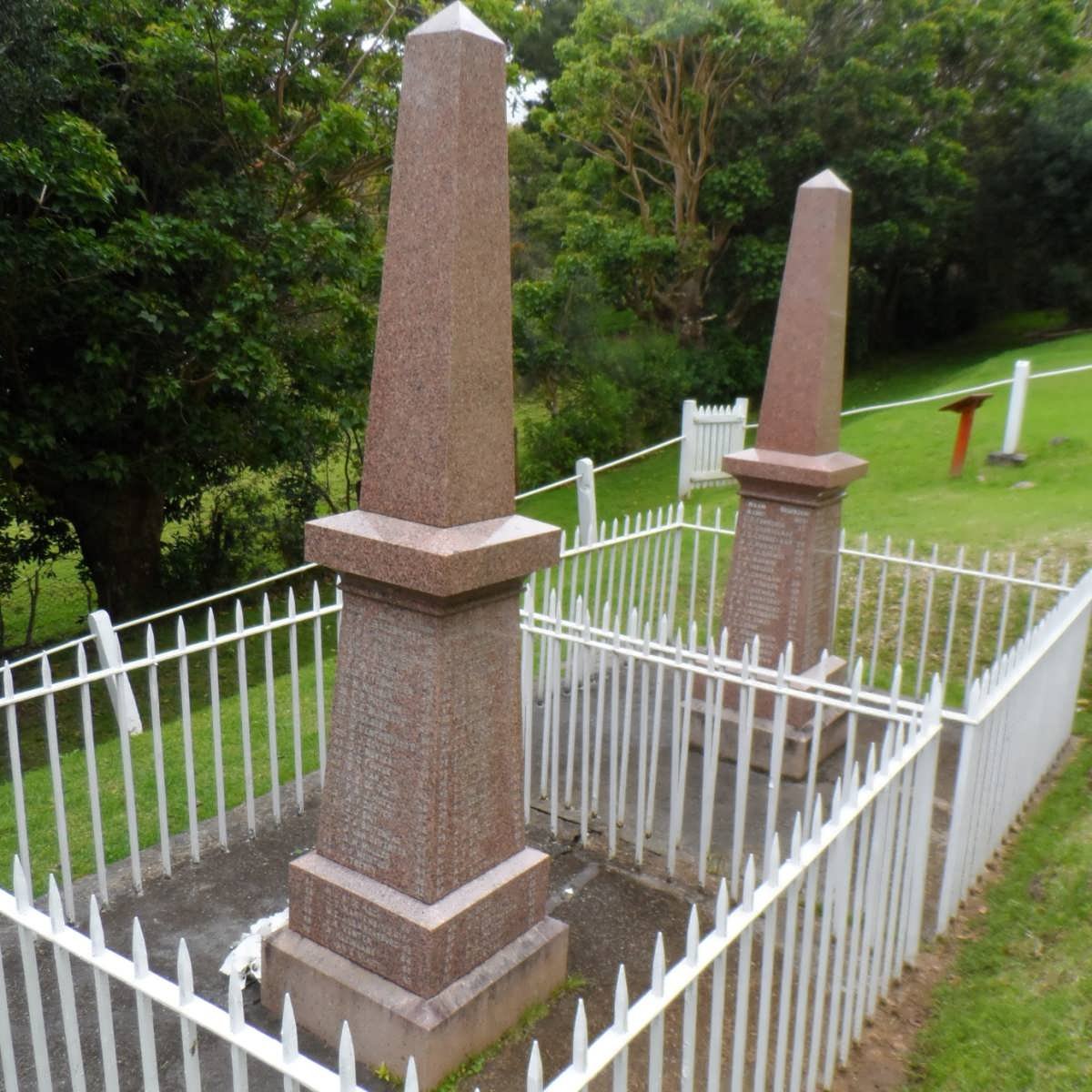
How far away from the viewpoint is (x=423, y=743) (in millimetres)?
3439

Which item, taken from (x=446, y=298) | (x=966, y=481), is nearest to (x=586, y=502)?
(x=446, y=298)

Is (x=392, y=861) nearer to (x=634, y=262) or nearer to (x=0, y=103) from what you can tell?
(x=0, y=103)

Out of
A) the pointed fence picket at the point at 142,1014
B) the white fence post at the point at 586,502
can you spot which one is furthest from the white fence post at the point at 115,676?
the white fence post at the point at 586,502

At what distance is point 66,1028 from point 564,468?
54.7 ft

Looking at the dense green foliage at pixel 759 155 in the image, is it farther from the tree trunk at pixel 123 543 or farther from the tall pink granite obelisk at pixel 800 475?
the tall pink granite obelisk at pixel 800 475

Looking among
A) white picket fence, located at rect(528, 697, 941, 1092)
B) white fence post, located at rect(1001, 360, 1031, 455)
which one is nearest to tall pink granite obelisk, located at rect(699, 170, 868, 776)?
white picket fence, located at rect(528, 697, 941, 1092)

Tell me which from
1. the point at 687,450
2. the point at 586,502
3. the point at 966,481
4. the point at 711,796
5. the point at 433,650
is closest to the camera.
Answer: the point at 433,650

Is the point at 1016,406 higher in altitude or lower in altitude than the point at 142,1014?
higher

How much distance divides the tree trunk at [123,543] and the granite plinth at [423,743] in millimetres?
8336

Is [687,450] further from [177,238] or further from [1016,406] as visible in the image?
[177,238]

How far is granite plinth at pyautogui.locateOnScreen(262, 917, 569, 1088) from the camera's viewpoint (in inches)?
135

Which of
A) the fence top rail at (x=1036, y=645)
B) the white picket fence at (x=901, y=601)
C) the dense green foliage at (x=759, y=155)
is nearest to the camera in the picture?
the fence top rail at (x=1036, y=645)

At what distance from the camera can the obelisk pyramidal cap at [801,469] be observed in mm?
6086

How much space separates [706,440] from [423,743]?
40.1 ft
